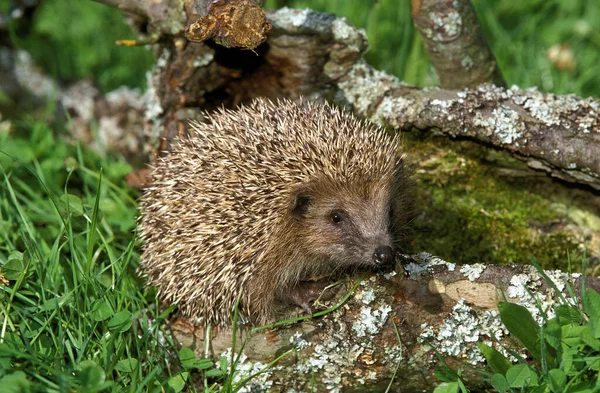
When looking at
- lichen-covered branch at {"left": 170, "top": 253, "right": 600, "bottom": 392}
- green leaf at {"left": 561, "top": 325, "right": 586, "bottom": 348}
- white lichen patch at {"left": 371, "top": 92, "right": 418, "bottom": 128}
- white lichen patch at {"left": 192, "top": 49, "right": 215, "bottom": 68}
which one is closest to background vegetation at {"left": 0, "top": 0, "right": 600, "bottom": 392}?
white lichen patch at {"left": 371, "top": 92, "right": 418, "bottom": 128}

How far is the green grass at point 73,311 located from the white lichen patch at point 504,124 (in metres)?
2.22

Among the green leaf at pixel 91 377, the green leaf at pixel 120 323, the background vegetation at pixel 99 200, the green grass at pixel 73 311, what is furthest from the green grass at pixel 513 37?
the green leaf at pixel 91 377

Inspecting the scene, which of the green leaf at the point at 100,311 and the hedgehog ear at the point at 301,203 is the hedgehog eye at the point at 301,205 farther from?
the green leaf at the point at 100,311

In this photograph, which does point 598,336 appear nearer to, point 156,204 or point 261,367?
point 261,367

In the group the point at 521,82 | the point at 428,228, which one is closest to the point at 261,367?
the point at 428,228

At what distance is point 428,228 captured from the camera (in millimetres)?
4164

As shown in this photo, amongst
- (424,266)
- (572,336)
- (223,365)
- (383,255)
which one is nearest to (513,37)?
(424,266)

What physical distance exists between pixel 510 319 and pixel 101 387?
1.82 m

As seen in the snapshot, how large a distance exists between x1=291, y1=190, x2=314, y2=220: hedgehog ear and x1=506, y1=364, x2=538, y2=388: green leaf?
1353mm

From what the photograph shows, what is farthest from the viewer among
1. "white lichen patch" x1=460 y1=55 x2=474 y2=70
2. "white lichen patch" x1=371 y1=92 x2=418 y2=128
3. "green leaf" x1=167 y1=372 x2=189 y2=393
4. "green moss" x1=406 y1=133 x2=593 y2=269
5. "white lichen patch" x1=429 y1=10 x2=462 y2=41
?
"white lichen patch" x1=460 y1=55 x2=474 y2=70

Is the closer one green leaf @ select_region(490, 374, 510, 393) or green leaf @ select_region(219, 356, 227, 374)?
green leaf @ select_region(490, 374, 510, 393)

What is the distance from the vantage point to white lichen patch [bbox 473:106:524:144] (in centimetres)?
398

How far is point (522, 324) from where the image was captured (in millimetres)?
3043

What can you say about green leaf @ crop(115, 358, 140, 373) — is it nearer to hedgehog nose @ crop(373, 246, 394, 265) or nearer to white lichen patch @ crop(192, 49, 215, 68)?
hedgehog nose @ crop(373, 246, 394, 265)
